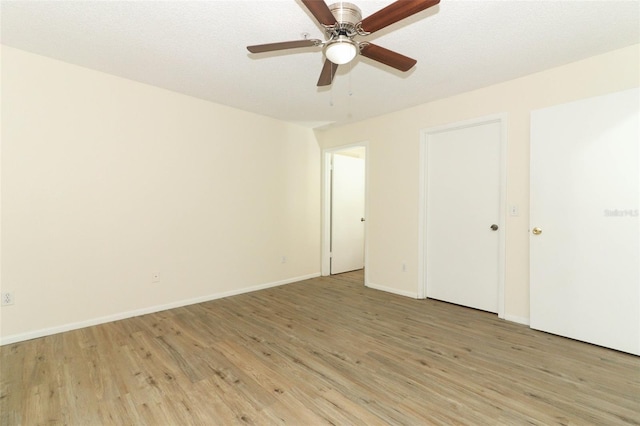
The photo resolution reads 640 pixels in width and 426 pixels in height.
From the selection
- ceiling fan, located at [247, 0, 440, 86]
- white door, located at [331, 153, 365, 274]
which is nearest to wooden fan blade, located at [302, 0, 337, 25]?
ceiling fan, located at [247, 0, 440, 86]

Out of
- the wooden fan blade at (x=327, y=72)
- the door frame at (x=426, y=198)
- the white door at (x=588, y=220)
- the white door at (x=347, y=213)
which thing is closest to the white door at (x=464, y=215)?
the door frame at (x=426, y=198)

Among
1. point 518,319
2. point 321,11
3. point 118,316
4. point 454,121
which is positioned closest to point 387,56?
point 321,11

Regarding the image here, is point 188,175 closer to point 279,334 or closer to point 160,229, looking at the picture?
point 160,229

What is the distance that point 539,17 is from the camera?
6.59ft

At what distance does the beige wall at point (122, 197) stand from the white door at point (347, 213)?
1.03 meters

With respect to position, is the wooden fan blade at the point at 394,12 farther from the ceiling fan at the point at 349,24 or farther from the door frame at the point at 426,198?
the door frame at the point at 426,198

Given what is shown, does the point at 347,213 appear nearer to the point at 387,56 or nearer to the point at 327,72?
the point at 327,72

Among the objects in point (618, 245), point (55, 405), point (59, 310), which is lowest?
point (55, 405)

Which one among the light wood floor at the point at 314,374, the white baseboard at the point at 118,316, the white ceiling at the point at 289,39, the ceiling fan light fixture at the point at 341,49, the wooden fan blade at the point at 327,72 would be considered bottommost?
the light wood floor at the point at 314,374

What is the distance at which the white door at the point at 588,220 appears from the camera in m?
2.33

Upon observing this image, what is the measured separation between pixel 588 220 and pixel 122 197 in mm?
4383

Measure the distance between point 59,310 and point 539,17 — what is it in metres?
4.54

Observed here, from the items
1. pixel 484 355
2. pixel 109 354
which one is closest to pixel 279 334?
pixel 109 354

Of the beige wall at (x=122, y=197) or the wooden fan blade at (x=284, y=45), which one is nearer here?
the wooden fan blade at (x=284, y=45)
